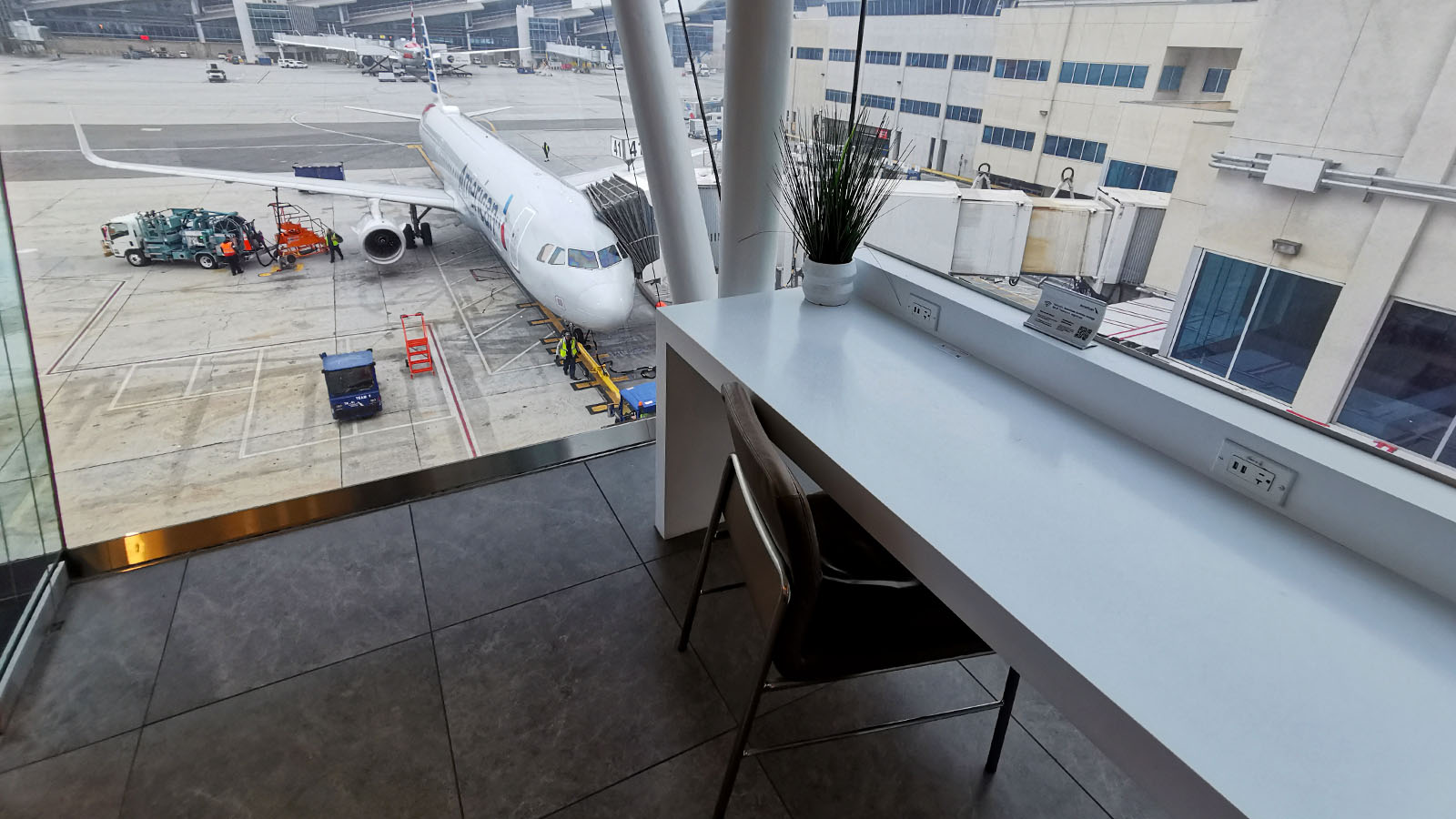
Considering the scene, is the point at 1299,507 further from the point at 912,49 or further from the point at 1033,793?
the point at 912,49

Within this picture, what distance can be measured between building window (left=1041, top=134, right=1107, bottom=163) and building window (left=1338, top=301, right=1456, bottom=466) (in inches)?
21.3

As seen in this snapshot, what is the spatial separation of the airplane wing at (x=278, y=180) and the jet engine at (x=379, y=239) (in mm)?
262

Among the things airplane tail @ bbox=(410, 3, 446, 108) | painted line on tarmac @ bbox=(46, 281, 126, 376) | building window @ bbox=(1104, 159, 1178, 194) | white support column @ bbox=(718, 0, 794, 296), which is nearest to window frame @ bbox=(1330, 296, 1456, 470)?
building window @ bbox=(1104, 159, 1178, 194)

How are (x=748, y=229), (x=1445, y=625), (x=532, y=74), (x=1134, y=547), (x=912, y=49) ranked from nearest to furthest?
1. (x=1445, y=625)
2. (x=1134, y=547)
3. (x=912, y=49)
4. (x=748, y=229)
5. (x=532, y=74)

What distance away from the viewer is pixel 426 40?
2.96m

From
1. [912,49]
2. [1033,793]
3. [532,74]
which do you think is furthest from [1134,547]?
[532,74]

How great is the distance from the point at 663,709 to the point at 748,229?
4.46 ft

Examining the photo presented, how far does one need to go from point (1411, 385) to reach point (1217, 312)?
0.91 feet

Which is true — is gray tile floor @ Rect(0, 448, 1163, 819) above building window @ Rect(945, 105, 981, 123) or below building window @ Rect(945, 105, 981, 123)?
below

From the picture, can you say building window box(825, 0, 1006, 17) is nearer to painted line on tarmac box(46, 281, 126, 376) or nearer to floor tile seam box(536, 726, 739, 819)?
floor tile seam box(536, 726, 739, 819)

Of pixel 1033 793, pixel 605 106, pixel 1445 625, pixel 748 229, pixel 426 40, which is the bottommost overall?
pixel 1033 793

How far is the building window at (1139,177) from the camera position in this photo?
3.60 feet

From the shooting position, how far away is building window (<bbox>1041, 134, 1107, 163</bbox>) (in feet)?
3.95

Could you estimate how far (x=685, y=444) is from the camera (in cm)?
176
